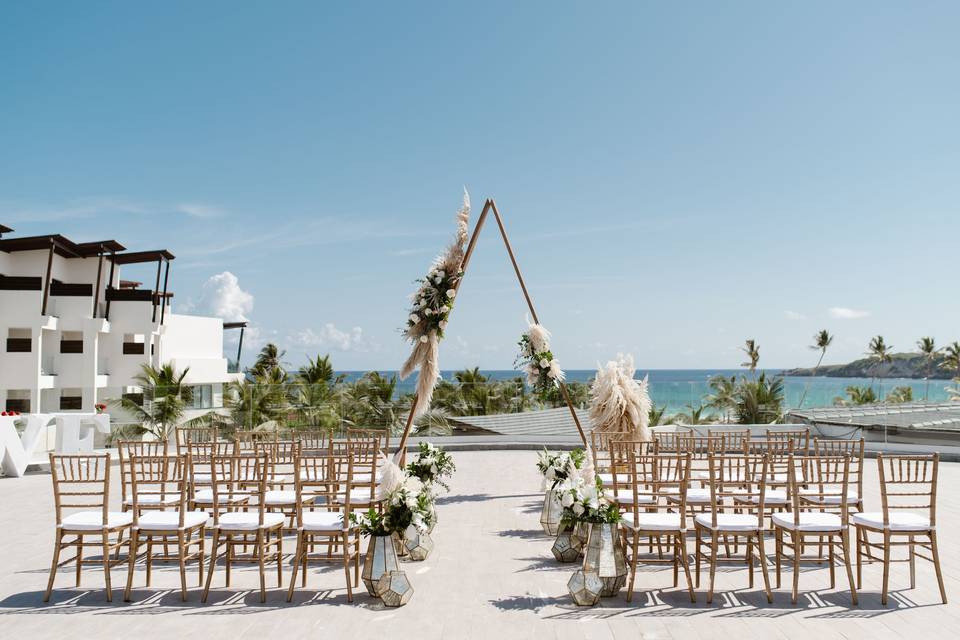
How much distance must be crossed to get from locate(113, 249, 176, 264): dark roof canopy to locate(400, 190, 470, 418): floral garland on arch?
2305 centimetres

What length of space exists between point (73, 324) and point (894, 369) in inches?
3927

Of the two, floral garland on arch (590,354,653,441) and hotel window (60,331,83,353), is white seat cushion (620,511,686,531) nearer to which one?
floral garland on arch (590,354,653,441)

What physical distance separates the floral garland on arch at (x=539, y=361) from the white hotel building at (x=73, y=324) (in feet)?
43.6

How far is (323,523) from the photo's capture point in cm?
521

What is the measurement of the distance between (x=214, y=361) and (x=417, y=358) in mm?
35420

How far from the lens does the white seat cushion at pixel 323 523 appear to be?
5152 mm

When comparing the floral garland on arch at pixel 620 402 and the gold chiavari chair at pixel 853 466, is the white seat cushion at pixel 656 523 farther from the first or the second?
the floral garland on arch at pixel 620 402

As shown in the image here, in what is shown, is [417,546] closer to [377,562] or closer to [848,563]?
[377,562]

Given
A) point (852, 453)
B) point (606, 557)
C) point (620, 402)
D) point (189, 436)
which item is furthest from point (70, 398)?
point (852, 453)

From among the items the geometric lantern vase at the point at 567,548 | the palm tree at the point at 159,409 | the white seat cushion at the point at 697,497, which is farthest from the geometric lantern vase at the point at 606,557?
the palm tree at the point at 159,409

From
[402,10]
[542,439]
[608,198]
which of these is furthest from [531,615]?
[608,198]

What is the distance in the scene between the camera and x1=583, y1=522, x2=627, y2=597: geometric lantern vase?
5.00m

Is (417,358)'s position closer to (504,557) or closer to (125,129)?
(504,557)

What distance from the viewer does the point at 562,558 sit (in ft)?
20.1
